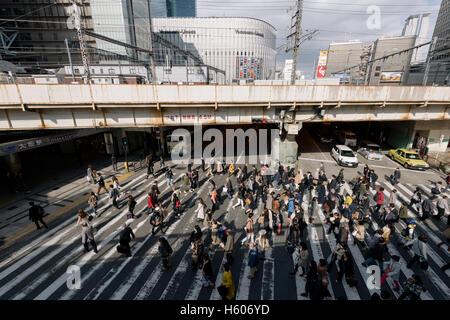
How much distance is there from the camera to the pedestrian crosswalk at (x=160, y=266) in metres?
7.20

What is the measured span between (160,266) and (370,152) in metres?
24.2

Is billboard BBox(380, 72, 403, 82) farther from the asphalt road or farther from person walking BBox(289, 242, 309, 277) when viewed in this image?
person walking BBox(289, 242, 309, 277)

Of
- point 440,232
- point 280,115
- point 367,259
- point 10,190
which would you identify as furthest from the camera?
point 280,115

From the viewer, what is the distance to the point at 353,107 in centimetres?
1825

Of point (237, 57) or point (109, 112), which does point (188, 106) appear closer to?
point (109, 112)

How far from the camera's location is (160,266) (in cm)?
838

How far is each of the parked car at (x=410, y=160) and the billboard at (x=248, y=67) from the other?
84.9 meters

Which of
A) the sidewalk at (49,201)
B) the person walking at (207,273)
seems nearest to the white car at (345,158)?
the person walking at (207,273)

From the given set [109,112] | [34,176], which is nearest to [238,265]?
[109,112]

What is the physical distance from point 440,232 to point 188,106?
16.7 meters

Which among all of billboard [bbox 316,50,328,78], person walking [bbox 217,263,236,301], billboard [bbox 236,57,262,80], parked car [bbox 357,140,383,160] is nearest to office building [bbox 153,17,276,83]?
billboard [bbox 236,57,262,80]

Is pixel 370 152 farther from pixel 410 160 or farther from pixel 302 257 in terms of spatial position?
pixel 302 257

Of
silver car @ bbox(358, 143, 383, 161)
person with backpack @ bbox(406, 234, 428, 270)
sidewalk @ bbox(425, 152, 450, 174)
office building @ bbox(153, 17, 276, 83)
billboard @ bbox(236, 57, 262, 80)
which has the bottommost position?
sidewalk @ bbox(425, 152, 450, 174)

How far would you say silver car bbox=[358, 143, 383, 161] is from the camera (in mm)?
22294
